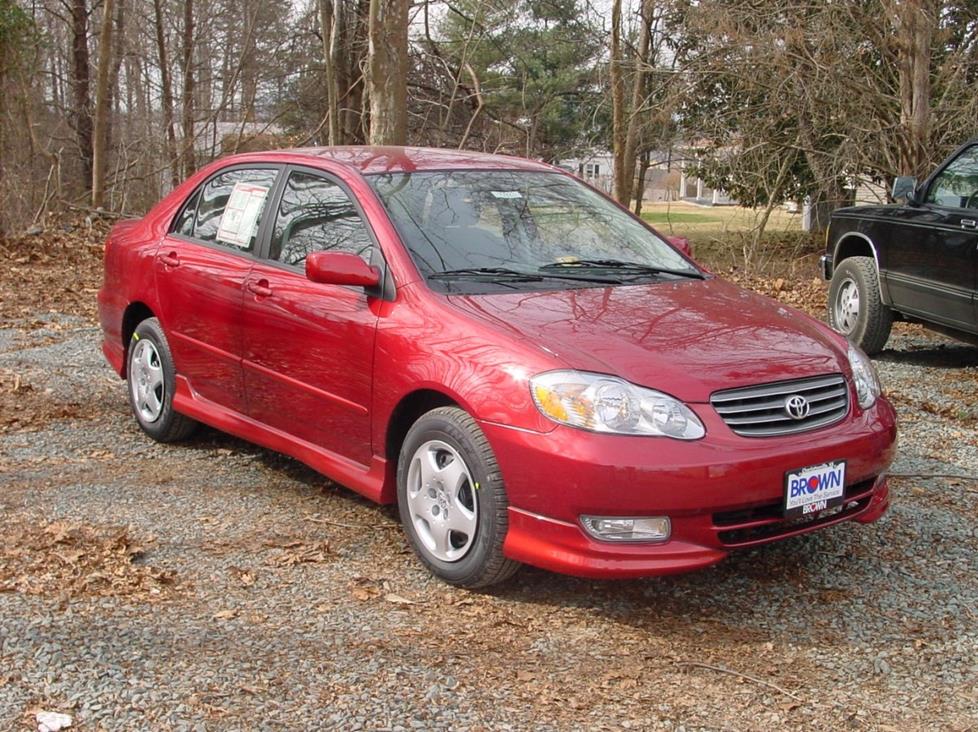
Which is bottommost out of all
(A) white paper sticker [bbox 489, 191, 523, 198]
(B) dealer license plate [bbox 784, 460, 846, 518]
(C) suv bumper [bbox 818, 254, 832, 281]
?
(B) dealer license plate [bbox 784, 460, 846, 518]

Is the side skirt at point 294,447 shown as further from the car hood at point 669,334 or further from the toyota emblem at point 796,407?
the toyota emblem at point 796,407

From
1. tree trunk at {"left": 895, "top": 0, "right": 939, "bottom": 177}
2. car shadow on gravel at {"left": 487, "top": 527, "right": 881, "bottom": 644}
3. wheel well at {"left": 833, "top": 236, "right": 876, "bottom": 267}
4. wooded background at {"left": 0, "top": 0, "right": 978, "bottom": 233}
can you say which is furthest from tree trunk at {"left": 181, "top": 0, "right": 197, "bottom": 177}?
car shadow on gravel at {"left": 487, "top": 527, "right": 881, "bottom": 644}

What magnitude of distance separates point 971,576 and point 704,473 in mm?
1467

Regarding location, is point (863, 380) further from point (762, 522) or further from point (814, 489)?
point (762, 522)

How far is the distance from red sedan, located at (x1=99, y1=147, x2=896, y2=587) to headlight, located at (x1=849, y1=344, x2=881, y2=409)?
0.04 feet

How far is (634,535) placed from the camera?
3.84 m

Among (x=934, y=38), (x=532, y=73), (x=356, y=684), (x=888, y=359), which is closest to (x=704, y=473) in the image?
(x=356, y=684)

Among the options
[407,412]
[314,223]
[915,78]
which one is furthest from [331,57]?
[407,412]

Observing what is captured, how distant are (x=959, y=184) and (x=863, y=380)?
4212 mm

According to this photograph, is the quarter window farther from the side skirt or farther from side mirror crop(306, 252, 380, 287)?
side mirror crop(306, 252, 380, 287)

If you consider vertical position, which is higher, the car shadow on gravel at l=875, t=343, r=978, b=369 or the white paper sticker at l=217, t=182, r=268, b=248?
the white paper sticker at l=217, t=182, r=268, b=248

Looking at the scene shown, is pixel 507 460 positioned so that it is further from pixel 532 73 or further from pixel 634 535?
pixel 532 73

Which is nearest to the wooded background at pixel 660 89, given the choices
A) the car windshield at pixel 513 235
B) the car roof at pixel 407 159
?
the car roof at pixel 407 159

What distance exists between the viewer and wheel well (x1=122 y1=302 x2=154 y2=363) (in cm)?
629
